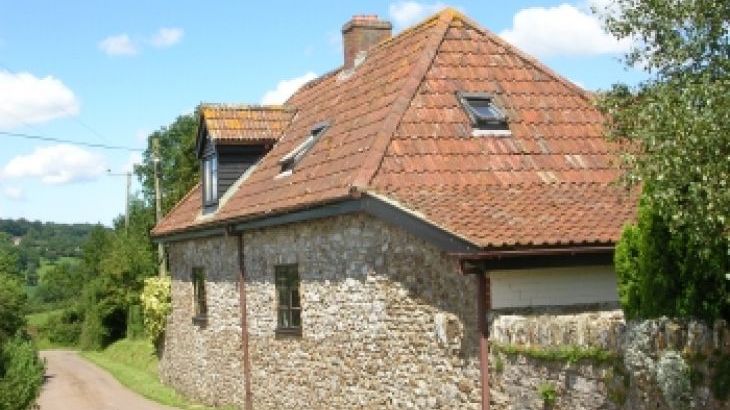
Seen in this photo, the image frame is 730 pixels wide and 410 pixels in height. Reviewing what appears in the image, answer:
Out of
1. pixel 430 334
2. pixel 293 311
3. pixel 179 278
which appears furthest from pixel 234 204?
pixel 430 334

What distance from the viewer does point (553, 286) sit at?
11484 mm

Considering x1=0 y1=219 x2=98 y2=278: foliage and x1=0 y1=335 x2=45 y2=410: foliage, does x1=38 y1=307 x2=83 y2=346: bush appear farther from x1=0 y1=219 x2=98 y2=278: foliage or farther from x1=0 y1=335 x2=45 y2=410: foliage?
x1=0 y1=219 x2=98 y2=278: foliage

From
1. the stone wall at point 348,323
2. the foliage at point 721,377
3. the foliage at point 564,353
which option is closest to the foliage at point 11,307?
the stone wall at point 348,323

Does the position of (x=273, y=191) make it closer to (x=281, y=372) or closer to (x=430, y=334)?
(x=281, y=372)

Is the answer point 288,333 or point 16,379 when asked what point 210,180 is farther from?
point 16,379

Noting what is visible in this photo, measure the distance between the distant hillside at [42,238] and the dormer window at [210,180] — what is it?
311 ft

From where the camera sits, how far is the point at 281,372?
1689 cm

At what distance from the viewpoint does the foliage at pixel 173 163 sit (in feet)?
141

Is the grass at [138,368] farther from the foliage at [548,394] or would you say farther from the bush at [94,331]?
the foliage at [548,394]

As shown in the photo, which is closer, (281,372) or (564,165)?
(564,165)

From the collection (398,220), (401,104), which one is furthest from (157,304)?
(398,220)

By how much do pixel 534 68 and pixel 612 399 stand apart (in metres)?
9.32

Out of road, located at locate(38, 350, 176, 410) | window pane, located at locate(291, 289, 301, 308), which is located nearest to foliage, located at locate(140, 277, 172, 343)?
road, located at locate(38, 350, 176, 410)

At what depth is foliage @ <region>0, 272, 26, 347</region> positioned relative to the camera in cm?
2381
